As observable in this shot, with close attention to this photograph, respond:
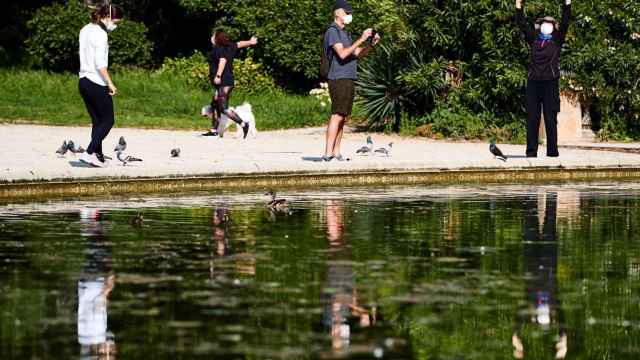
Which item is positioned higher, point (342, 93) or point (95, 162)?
point (342, 93)

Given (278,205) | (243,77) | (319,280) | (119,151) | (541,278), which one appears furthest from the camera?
(243,77)

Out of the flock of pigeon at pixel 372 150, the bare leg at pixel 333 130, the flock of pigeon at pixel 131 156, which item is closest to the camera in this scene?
the flock of pigeon at pixel 131 156

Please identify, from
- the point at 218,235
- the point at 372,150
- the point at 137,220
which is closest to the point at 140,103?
the point at 372,150

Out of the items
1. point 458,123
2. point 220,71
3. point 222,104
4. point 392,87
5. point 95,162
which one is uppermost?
point 220,71

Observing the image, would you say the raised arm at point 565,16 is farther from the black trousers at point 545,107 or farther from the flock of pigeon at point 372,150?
the flock of pigeon at point 372,150

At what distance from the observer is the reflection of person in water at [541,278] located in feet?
27.5

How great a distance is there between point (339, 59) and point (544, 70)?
3.29 meters

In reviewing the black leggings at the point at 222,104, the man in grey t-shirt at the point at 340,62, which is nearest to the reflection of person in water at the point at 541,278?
the man in grey t-shirt at the point at 340,62

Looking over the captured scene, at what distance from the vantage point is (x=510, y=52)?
1059 inches

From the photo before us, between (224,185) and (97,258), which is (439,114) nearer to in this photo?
(224,185)

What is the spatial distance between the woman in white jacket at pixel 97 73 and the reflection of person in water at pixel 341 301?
20.6 feet

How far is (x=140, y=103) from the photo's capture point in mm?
32750

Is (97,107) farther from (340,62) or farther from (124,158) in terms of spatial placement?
(340,62)

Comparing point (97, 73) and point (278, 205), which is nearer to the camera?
point (278, 205)
